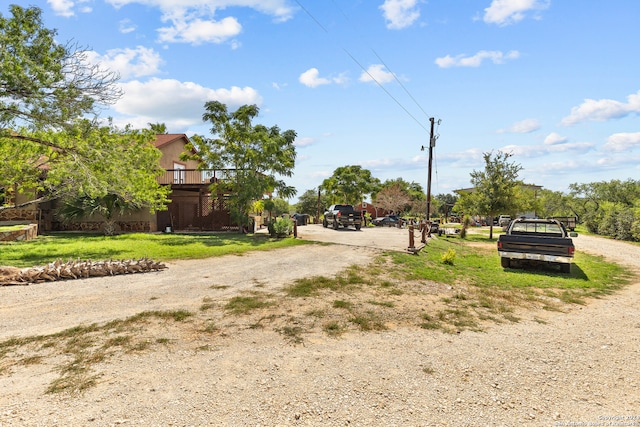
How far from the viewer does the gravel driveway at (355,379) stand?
3184 mm

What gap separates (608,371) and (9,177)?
16.8 metres

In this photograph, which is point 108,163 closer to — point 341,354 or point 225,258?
point 225,258

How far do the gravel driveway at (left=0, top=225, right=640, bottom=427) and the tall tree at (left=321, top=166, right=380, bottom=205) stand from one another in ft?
135

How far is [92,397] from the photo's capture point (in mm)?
3451

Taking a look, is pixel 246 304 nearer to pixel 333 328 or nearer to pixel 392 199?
pixel 333 328

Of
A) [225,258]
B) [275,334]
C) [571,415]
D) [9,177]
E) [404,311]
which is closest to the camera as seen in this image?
[571,415]

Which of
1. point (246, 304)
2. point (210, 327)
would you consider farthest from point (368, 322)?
point (210, 327)

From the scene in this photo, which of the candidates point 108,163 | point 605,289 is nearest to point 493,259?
point 605,289

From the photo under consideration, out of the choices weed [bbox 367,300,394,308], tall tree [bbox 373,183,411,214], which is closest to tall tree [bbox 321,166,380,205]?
tall tree [bbox 373,183,411,214]

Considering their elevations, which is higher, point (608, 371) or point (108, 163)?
point (108, 163)

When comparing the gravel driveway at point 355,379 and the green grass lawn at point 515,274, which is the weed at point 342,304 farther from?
the green grass lawn at point 515,274

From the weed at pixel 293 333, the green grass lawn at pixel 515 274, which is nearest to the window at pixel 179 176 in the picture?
the green grass lawn at pixel 515 274

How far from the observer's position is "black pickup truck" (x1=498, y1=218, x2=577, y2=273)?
1096 centimetres

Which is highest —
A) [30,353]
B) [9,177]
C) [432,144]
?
[432,144]
